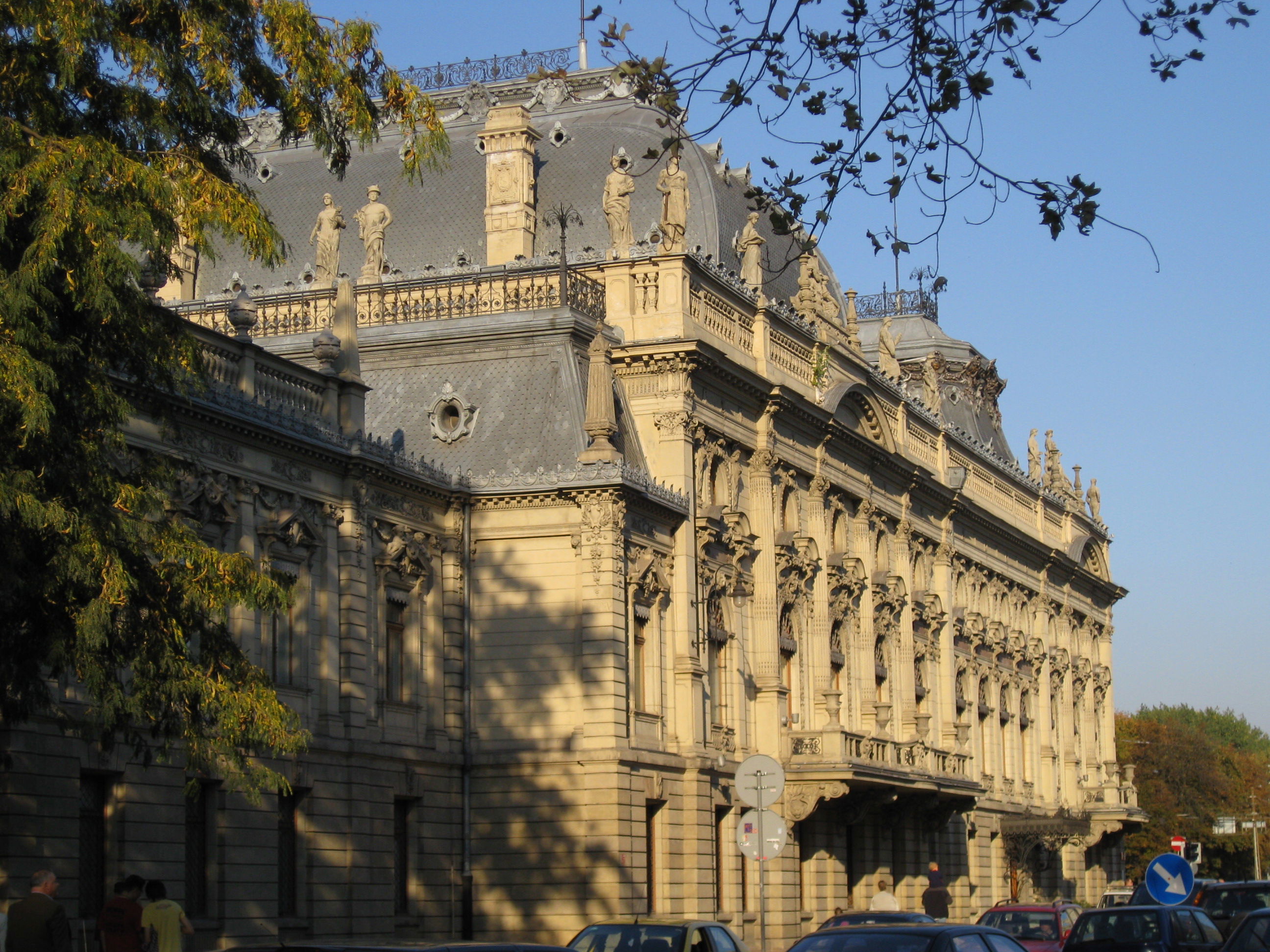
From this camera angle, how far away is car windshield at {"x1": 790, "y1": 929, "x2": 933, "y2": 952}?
17.5 meters

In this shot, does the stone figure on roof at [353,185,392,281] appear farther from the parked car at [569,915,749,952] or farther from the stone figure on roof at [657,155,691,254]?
the parked car at [569,915,749,952]

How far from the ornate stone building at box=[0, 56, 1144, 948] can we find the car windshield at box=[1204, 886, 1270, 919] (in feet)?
35.5

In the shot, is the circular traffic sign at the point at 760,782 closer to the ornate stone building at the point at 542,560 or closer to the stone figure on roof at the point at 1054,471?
the ornate stone building at the point at 542,560

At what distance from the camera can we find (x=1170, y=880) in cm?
2705

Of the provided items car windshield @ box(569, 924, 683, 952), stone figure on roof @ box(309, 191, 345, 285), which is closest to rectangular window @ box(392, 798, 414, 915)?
stone figure on roof @ box(309, 191, 345, 285)

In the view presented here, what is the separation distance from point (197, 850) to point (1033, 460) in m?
55.4

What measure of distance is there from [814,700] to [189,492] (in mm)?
22234

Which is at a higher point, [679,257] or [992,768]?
[679,257]

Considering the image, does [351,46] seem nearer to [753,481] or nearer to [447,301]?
[447,301]

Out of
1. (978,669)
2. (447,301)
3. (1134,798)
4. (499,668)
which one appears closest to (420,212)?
(447,301)

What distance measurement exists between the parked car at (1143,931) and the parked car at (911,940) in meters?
7.65

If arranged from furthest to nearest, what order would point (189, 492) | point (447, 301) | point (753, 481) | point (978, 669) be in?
point (978, 669)
point (753, 481)
point (447, 301)
point (189, 492)

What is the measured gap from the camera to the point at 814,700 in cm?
4959

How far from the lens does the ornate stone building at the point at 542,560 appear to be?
32719 millimetres
